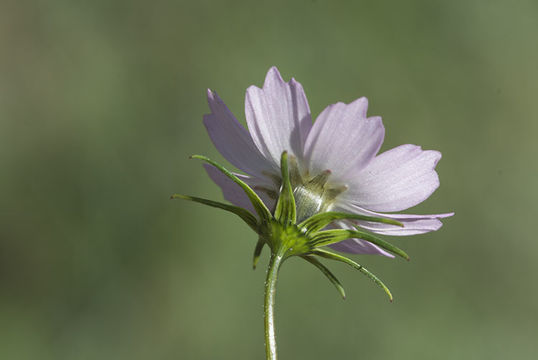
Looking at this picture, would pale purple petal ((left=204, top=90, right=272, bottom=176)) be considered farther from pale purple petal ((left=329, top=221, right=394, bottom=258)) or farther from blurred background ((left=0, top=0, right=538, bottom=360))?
blurred background ((left=0, top=0, right=538, bottom=360))

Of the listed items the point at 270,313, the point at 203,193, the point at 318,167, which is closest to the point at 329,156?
the point at 318,167

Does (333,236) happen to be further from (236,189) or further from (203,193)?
(203,193)

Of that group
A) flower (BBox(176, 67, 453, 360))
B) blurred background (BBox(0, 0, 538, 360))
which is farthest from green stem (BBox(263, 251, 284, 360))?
blurred background (BBox(0, 0, 538, 360))

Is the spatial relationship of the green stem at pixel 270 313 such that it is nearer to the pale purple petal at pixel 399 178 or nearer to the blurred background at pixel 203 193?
the pale purple petal at pixel 399 178

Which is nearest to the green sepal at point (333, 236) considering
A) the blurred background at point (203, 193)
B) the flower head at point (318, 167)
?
the flower head at point (318, 167)

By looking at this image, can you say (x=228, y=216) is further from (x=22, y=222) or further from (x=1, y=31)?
(x=1, y=31)

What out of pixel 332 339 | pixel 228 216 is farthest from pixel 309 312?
pixel 228 216

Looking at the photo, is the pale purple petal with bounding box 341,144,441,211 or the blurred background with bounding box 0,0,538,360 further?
the blurred background with bounding box 0,0,538,360
